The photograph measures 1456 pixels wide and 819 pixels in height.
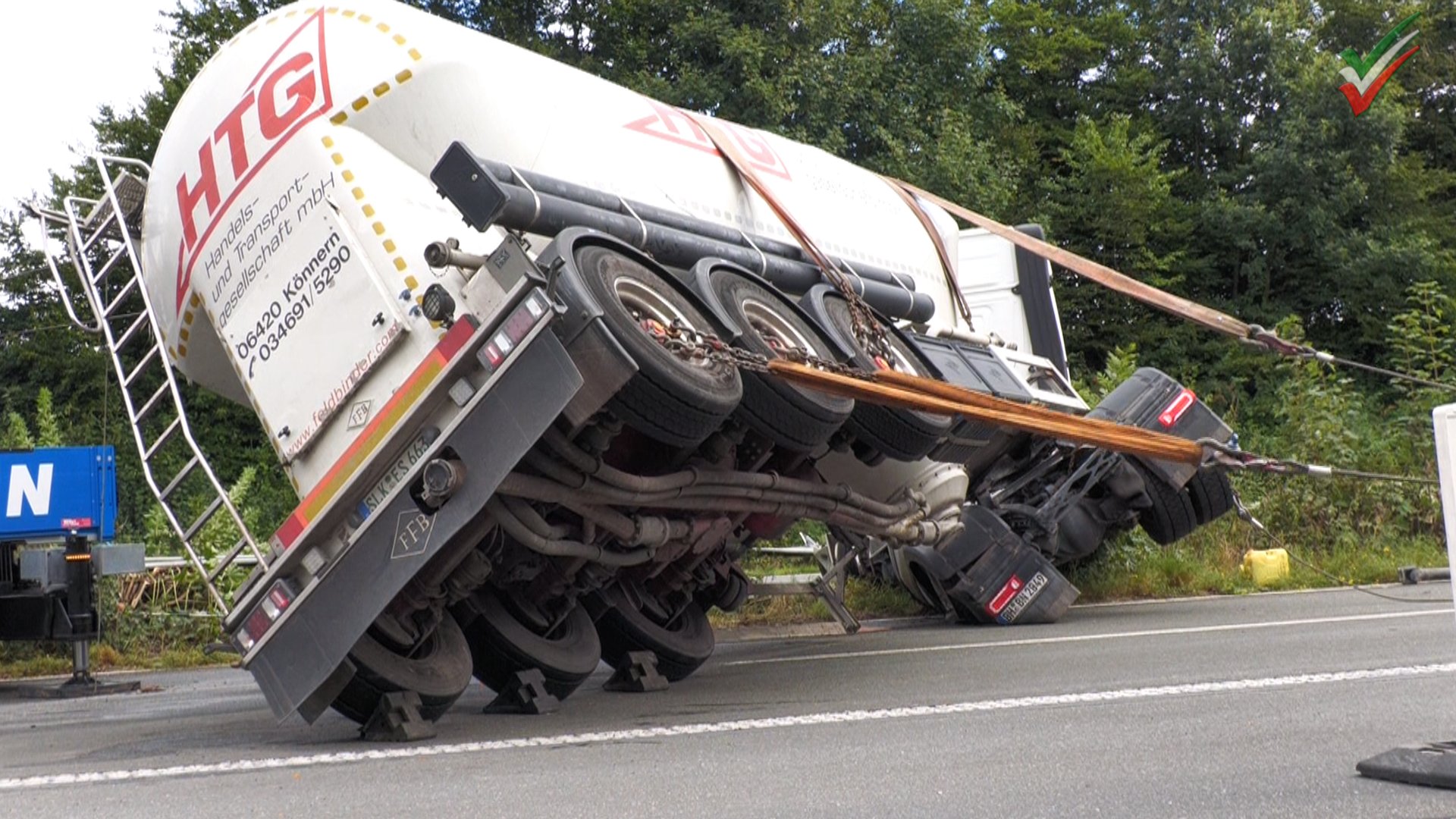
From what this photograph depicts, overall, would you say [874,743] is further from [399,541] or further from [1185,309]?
[1185,309]

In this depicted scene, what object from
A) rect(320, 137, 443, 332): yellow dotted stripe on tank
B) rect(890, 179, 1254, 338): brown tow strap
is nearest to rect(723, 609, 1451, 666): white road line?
rect(890, 179, 1254, 338): brown tow strap

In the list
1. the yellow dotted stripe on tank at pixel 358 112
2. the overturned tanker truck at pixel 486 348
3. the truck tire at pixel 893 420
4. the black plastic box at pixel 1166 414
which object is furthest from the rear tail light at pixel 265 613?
the black plastic box at pixel 1166 414

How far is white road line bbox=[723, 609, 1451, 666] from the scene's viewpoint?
8398 millimetres

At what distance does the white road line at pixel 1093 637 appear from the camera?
8398mm

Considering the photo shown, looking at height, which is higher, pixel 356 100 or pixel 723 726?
pixel 356 100

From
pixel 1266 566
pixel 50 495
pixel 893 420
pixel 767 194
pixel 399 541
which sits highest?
pixel 767 194

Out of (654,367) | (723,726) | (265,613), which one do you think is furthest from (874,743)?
(265,613)

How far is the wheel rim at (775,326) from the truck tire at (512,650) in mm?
1641

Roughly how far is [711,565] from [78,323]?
3.39m

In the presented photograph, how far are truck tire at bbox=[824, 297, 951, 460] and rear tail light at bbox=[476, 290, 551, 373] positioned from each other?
177cm

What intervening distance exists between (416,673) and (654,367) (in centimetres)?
155

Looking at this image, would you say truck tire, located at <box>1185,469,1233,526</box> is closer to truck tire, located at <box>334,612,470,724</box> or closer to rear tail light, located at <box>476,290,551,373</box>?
truck tire, located at <box>334,612,470,724</box>

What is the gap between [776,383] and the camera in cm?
599

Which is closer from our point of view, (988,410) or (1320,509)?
(988,410)
